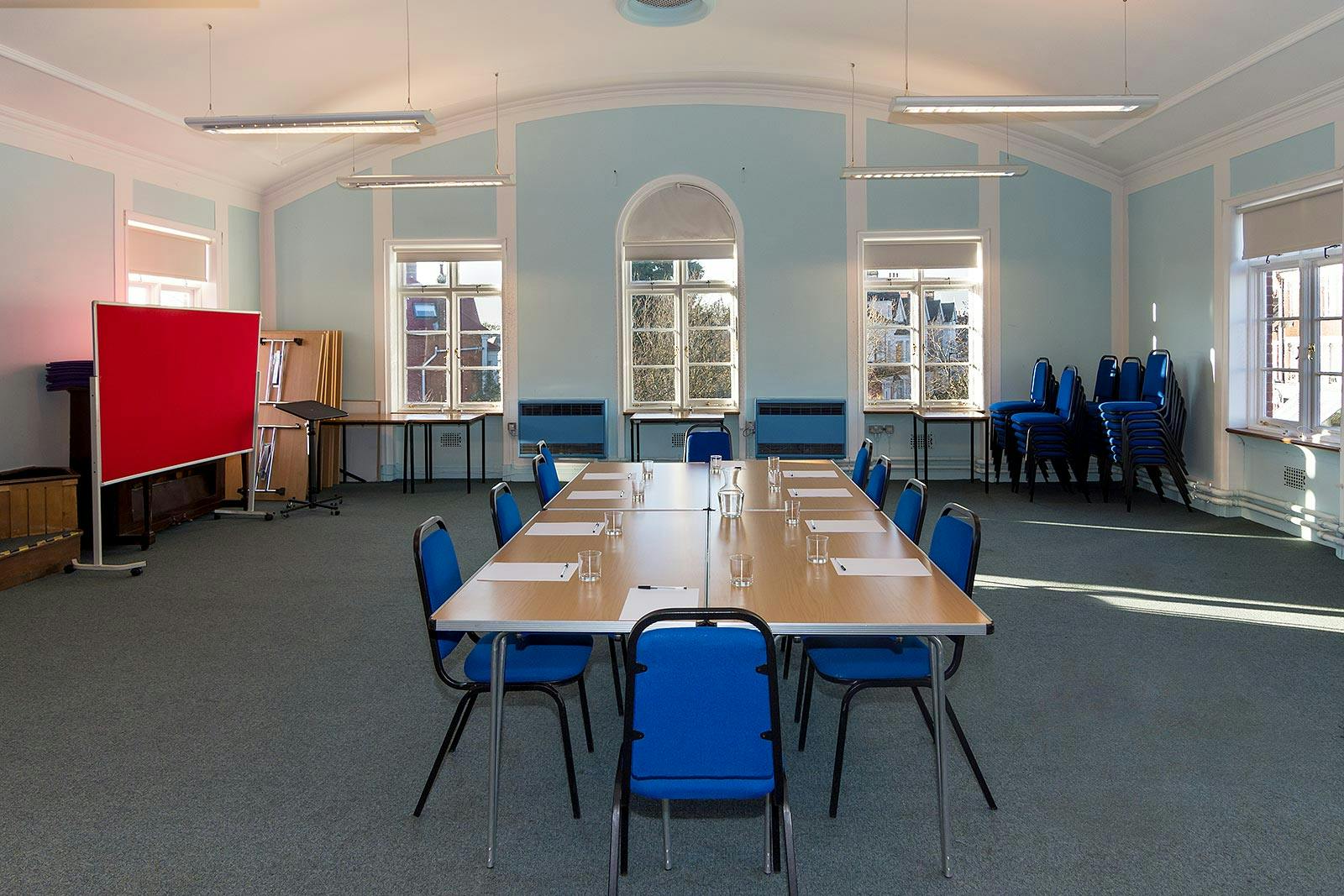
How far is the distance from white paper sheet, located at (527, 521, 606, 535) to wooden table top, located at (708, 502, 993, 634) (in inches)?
18.7

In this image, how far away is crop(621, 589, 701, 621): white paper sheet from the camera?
2.63m

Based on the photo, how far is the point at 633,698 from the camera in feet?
7.16

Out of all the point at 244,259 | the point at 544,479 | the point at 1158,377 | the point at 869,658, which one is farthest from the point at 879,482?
the point at 244,259

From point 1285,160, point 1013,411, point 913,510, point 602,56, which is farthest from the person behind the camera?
point 1013,411

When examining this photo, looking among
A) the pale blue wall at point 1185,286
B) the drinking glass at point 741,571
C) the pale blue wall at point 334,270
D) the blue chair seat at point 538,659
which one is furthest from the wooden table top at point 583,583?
the pale blue wall at point 334,270

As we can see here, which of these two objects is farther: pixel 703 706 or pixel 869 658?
pixel 869 658

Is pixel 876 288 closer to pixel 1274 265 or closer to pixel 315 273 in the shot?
pixel 1274 265

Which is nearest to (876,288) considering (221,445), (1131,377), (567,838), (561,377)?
(1131,377)

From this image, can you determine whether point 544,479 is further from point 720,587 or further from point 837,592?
point 837,592

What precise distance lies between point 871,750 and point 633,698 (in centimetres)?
160

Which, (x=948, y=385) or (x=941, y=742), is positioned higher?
(x=948, y=385)

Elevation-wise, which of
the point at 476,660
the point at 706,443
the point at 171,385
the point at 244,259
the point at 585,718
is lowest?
the point at 585,718

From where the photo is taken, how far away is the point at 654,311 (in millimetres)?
10484

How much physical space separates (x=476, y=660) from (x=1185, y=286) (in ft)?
25.5
